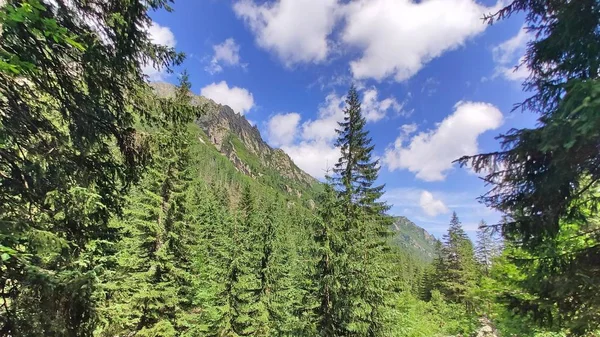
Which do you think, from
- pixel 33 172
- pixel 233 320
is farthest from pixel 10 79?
pixel 233 320

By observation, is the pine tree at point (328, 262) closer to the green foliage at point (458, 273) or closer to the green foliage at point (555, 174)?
the green foliage at point (555, 174)

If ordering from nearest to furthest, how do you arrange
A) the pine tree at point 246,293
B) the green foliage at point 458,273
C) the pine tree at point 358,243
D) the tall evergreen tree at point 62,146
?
the tall evergreen tree at point 62,146 → the pine tree at point 358,243 → the pine tree at point 246,293 → the green foliage at point 458,273

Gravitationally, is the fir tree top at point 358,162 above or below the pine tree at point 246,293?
above

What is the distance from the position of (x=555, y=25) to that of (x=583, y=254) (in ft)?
12.9

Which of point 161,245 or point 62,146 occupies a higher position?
point 62,146

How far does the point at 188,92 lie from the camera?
50.4 feet

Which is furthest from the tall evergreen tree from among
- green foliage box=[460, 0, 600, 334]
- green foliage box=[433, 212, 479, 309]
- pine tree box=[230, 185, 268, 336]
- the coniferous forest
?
green foliage box=[433, 212, 479, 309]

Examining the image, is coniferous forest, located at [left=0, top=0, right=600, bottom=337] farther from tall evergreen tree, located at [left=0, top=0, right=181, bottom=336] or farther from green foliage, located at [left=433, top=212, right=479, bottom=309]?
green foliage, located at [left=433, top=212, right=479, bottom=309]

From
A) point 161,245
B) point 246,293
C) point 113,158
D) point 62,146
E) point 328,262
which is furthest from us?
point 246,293

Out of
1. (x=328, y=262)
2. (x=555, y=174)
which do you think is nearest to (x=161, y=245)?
(x=328, y=262)

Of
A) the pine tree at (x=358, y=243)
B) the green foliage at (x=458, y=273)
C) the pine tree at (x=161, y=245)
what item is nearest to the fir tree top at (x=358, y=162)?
the pine tree at (x=358, y=243)

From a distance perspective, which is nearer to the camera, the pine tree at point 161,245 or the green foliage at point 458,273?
the pine tree at point 161,245

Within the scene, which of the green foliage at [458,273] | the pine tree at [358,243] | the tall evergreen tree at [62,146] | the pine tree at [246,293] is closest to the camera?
the tall evergreen tree at [62,146]

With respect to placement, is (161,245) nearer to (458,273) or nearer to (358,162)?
(358,162)
